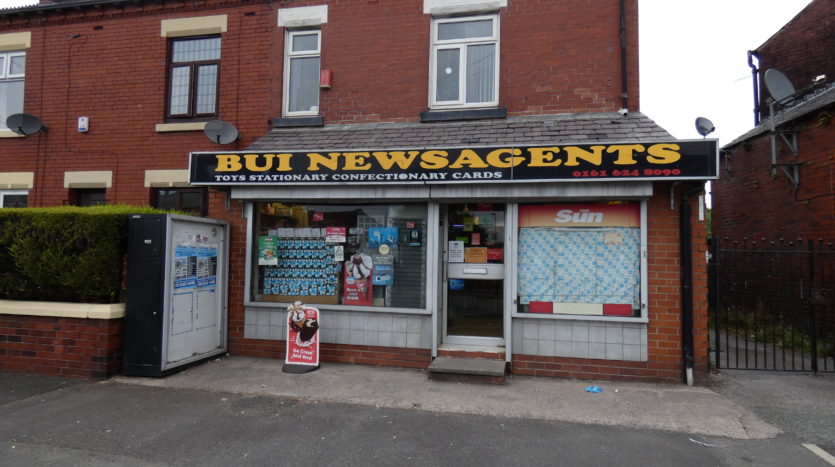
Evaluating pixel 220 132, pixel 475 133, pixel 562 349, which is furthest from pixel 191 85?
pixel 562 349

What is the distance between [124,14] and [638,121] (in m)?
8.79

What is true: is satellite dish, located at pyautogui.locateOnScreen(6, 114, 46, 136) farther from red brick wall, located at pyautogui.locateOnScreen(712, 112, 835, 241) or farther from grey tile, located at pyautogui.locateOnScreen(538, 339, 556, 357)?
red brick wall, located at pyautogui.locateOnScreen(712, 112, 835, 241)

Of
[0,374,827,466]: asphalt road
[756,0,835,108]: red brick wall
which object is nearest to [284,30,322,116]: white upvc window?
[0,374,827,466]: asphalt road

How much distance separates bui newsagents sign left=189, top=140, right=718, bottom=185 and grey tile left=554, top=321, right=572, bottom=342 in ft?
6.42

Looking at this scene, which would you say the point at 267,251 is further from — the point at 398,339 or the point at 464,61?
the point at 464,61

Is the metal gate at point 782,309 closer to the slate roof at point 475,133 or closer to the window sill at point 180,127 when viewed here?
the slate roof at point 475,133

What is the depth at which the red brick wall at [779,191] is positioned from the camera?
313 inches

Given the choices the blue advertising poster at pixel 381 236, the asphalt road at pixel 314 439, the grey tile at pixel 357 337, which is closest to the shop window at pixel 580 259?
the blue advertising poster at pixel 381 236

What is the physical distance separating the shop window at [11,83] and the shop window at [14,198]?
4.52 feet

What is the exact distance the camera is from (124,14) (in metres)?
8.16

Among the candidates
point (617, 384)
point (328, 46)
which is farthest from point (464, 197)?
point (328, 46)

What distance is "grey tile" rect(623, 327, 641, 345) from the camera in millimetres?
5879

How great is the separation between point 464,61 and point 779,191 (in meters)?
7.22

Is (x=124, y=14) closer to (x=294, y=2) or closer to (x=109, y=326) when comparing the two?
(x=294, y=2)
